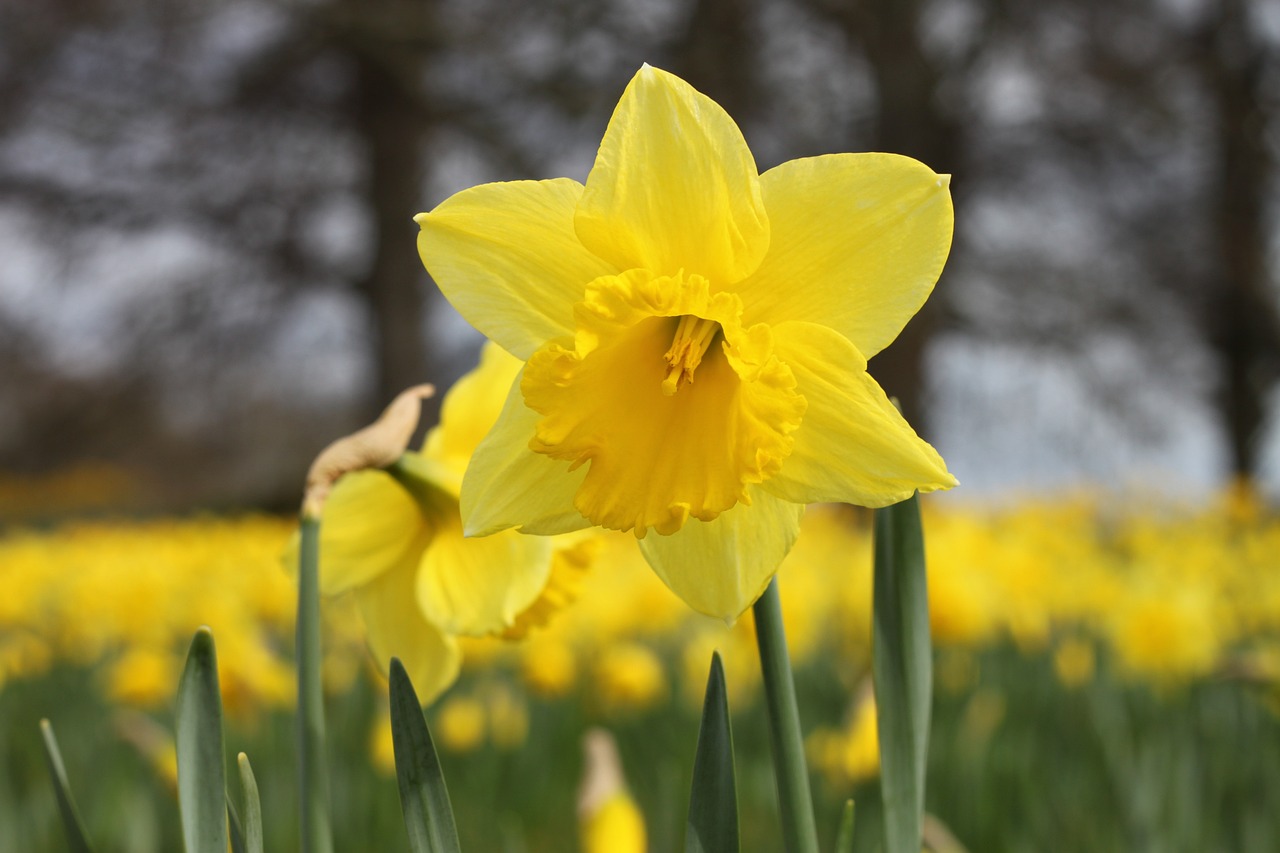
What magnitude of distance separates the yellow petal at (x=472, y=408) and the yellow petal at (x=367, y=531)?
0.05m

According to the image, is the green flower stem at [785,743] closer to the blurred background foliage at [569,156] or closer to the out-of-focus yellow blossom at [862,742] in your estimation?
the out-of-focus yellow blossom at [862,742]

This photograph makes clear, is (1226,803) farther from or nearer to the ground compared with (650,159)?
nearer to the ground

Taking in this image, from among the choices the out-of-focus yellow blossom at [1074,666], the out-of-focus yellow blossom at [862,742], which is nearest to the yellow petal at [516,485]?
the out-of-focus yellow blossom at [862,742]

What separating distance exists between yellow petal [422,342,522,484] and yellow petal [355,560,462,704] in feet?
0.31

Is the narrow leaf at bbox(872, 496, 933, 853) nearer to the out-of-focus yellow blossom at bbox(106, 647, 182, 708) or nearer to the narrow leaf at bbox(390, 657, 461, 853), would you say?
the narrow leaf at bbox(390, 657, 461, 853)

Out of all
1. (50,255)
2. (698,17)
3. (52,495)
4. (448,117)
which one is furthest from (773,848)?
(52,495)

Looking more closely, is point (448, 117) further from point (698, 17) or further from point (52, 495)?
point (52, 495)

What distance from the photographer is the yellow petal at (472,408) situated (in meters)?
0.82

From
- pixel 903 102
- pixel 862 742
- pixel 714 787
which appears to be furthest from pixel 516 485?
pixel 903 102

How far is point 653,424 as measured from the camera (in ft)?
Answer: 2.22

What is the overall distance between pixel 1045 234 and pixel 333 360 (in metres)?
6.94

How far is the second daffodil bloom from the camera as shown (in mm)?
Result: 595

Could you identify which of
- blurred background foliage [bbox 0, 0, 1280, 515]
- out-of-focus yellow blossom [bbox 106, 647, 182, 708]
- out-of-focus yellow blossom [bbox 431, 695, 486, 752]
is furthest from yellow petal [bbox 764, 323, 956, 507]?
blurred background foliage [bbox 0, 0, 1280, 515]

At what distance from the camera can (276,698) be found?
2305 mm
